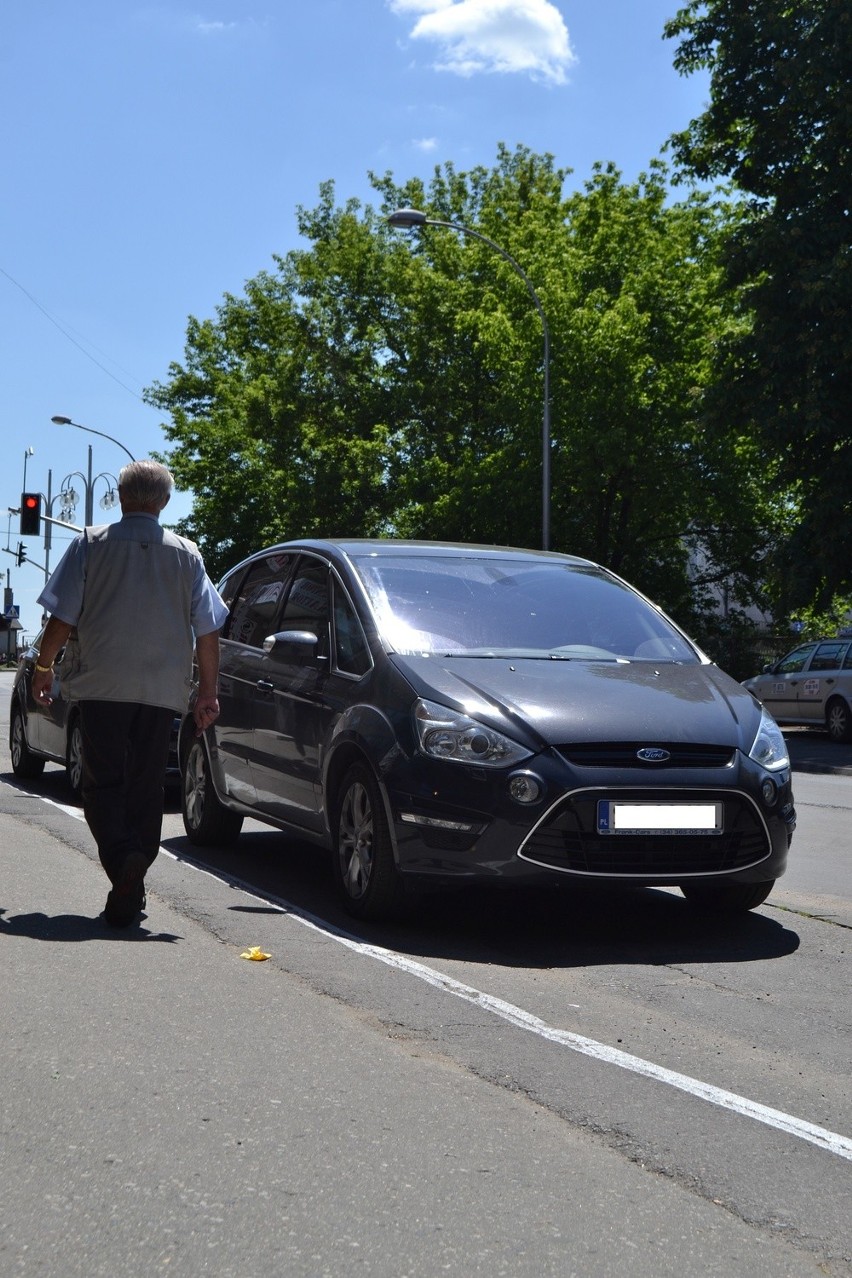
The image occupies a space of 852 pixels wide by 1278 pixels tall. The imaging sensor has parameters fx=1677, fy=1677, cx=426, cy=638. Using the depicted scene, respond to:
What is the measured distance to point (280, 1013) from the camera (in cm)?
518


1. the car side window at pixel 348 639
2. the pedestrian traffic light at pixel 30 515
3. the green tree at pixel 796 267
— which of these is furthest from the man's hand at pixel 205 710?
the pedestrian traffic light at pixel 30 515

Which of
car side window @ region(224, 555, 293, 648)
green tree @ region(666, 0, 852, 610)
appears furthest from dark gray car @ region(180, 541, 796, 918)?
green tree @ region(666, 0, 852, 610)

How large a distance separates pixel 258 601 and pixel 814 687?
739 inches

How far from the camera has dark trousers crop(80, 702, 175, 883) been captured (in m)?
6.52

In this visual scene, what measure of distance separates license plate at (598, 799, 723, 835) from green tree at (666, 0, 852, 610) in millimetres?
18572

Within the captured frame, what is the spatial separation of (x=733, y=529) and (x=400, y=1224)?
1388 inches

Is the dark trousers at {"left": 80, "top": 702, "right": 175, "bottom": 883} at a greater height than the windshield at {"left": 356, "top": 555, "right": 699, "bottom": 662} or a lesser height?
lesser

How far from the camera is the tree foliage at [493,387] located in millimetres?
34375

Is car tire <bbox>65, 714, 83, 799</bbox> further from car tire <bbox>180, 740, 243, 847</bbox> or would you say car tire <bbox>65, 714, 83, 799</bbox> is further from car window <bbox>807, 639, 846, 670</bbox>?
car window <bbox>807, 639, 846, 670</bbox>

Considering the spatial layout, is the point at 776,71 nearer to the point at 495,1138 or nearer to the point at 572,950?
the point at 572,950

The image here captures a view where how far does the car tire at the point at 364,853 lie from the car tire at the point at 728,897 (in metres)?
1.26

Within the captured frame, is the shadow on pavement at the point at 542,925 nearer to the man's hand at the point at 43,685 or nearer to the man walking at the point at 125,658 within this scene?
the man walking at the point at 125,658

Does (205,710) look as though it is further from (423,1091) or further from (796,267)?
(796,267)

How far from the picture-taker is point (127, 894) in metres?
6.48
